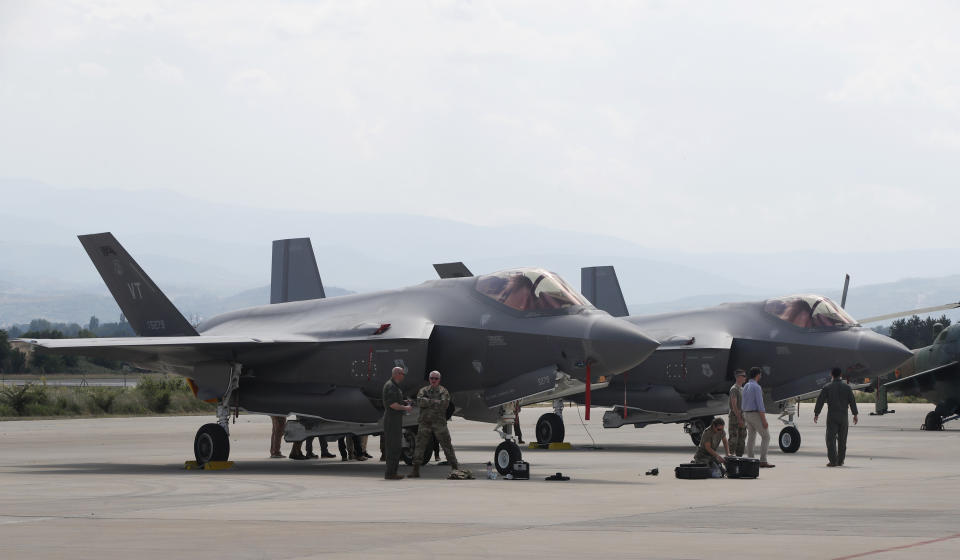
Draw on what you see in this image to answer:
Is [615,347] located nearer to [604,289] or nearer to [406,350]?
[406,350]

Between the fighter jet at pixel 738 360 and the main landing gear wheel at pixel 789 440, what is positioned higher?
the fighter jet at pixel 738 360

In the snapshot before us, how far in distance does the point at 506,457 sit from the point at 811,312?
1169 cm

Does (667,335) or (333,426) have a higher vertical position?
(667,335)

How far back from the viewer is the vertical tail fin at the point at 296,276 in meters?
29.0

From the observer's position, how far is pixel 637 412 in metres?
28.8

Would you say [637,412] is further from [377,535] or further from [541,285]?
[377,535]

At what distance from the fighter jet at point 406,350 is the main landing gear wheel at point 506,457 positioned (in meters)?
0.40

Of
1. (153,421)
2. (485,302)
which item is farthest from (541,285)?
(153,421)

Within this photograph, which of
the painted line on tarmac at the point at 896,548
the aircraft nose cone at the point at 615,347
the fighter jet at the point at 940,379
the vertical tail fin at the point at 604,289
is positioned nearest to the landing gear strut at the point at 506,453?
the aircraft nose cone at the point at 615,347

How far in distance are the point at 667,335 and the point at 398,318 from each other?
922 cm

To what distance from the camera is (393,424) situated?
18.5 meters

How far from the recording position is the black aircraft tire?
25.6 m

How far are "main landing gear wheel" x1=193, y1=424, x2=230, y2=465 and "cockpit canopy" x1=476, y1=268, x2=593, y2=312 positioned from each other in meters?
4.87

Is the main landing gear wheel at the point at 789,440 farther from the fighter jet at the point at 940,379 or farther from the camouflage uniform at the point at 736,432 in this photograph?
the fighter jet at the point at 940,379
